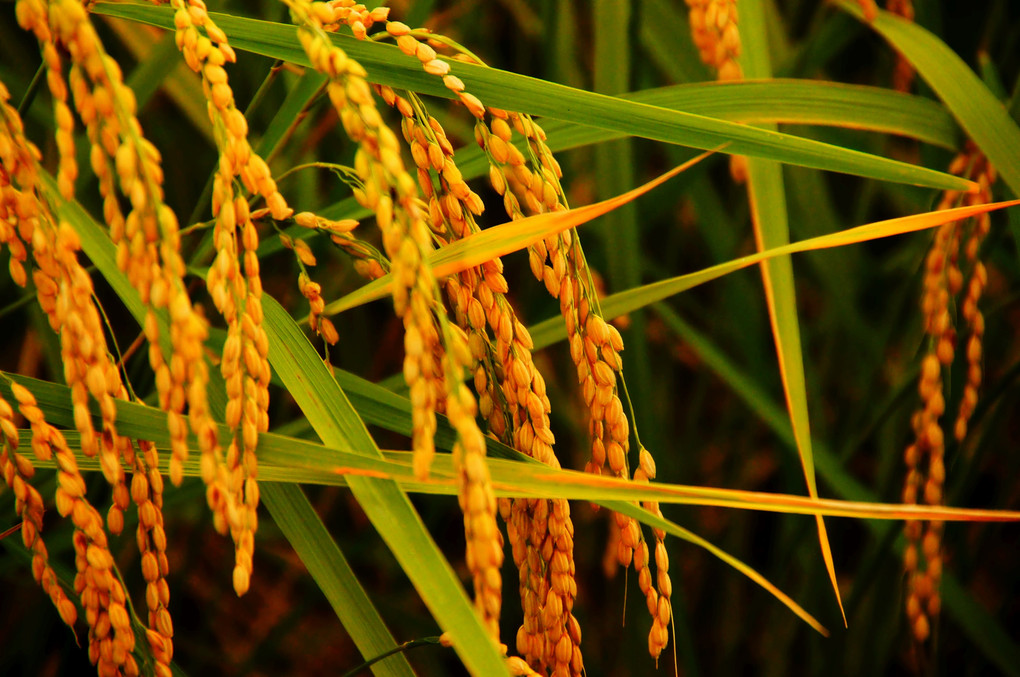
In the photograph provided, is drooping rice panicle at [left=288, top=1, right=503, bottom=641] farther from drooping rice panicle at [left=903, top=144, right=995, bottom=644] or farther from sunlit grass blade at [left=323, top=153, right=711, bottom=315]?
drooping rice panicle at [left=903, top=144, right=995, bottom=644]

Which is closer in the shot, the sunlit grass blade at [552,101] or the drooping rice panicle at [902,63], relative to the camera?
the sunlit grass blade at [552,101]

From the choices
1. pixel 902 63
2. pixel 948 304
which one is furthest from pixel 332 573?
pixel 902 63

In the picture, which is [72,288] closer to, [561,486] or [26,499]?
[26,499]

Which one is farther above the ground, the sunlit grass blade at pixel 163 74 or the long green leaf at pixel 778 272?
the sunlit grass blade at pixel 163 74

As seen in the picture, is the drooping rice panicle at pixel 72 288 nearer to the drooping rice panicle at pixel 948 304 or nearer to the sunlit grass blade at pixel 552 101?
the sunlit grass blade at pixel 552 101

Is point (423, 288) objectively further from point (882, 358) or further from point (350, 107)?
point (882, 358)

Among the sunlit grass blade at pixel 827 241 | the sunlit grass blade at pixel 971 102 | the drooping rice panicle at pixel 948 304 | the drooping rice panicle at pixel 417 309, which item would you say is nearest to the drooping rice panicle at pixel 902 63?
the sunlit grass blade at pixel 971 102

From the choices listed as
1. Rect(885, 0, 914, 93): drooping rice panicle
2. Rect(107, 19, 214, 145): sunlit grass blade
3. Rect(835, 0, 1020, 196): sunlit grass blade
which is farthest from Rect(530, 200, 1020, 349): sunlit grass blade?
Rect(107, 19, 214, 145): sunlit grass blade
